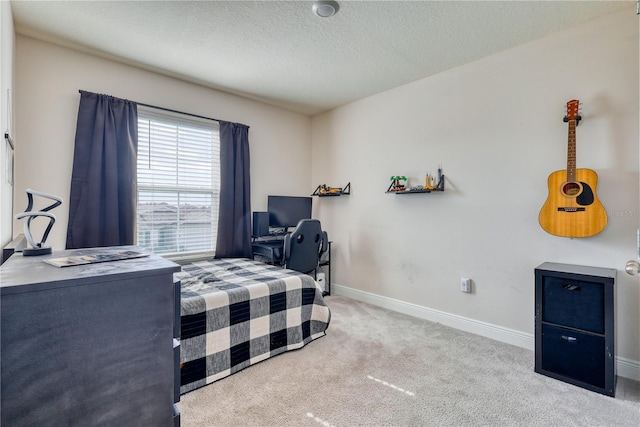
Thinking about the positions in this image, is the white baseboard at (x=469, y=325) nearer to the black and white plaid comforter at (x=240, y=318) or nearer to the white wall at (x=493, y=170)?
the white wall at (x=493, y=170)

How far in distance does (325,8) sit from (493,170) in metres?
1.82

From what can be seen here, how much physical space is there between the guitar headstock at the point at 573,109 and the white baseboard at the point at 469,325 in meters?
1.63

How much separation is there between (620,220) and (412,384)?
1724 millimetres

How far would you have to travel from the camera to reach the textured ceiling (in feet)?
6.56

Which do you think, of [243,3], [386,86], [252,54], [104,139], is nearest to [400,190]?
[386,86]

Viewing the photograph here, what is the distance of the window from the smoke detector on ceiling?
5.92 feet

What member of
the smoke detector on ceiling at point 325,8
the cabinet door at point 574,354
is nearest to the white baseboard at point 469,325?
the cabinet door at point 574,354

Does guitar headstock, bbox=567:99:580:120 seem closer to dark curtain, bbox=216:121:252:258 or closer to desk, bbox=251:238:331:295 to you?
desk, bbox=251:238:331:295

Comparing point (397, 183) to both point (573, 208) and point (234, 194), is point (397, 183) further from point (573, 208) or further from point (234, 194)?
point (234, 194)

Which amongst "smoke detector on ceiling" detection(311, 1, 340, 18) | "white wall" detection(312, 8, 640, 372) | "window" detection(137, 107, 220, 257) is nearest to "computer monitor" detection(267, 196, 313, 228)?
"white wall" detection(312, 8, 640, 372)

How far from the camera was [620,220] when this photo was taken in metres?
2.03

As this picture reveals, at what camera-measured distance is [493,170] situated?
103 inches

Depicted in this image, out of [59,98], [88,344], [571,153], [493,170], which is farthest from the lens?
[493,170]

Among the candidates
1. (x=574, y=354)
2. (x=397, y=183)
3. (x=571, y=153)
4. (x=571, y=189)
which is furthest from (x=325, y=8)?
(x=574, y=354)
